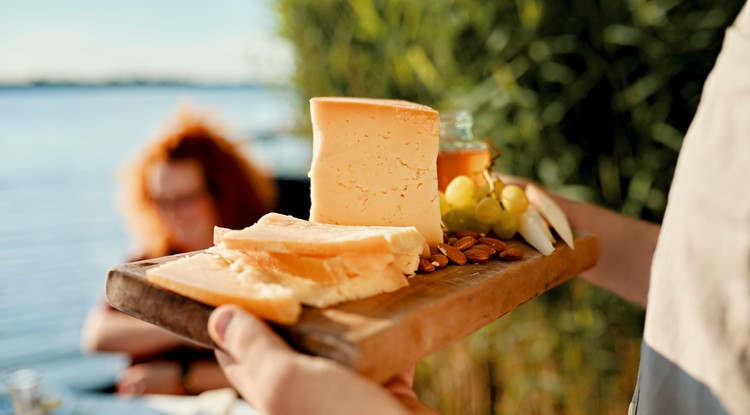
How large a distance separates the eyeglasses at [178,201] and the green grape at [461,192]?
187 centimetres

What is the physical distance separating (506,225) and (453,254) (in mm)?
272

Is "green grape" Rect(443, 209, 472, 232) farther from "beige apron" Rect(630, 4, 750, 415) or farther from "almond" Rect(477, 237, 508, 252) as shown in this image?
"beige apron" Rect(630, 4, 750, 415)

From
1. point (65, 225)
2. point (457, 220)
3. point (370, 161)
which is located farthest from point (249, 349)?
point (65, 225)

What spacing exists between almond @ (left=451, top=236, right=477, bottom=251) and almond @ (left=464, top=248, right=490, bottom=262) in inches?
0.6

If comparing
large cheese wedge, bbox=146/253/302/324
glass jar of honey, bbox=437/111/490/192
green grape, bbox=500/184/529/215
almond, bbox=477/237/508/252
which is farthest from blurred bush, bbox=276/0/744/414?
Answer: large cheese wedge, bbox=146/253/302/324

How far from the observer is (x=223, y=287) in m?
0.92

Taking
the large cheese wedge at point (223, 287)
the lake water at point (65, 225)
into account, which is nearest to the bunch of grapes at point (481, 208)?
the large cheese wedge at point (223, 287)

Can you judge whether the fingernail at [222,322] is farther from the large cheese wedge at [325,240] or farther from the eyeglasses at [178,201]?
the eyeglasses at [178,201]

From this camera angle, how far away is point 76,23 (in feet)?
104

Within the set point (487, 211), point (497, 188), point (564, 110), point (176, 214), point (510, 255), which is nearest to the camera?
point (510, 255)

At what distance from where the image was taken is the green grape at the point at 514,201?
1.36m

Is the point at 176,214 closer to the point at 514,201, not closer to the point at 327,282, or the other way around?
the point at 514,201

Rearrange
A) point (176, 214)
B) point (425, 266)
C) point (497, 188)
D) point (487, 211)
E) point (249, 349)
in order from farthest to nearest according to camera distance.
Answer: point (176, 214), point (497, 188), point (487, 211), point (425, 266), point (249, 349)

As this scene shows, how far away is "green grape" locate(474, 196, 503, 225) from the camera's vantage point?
1.34 meters
